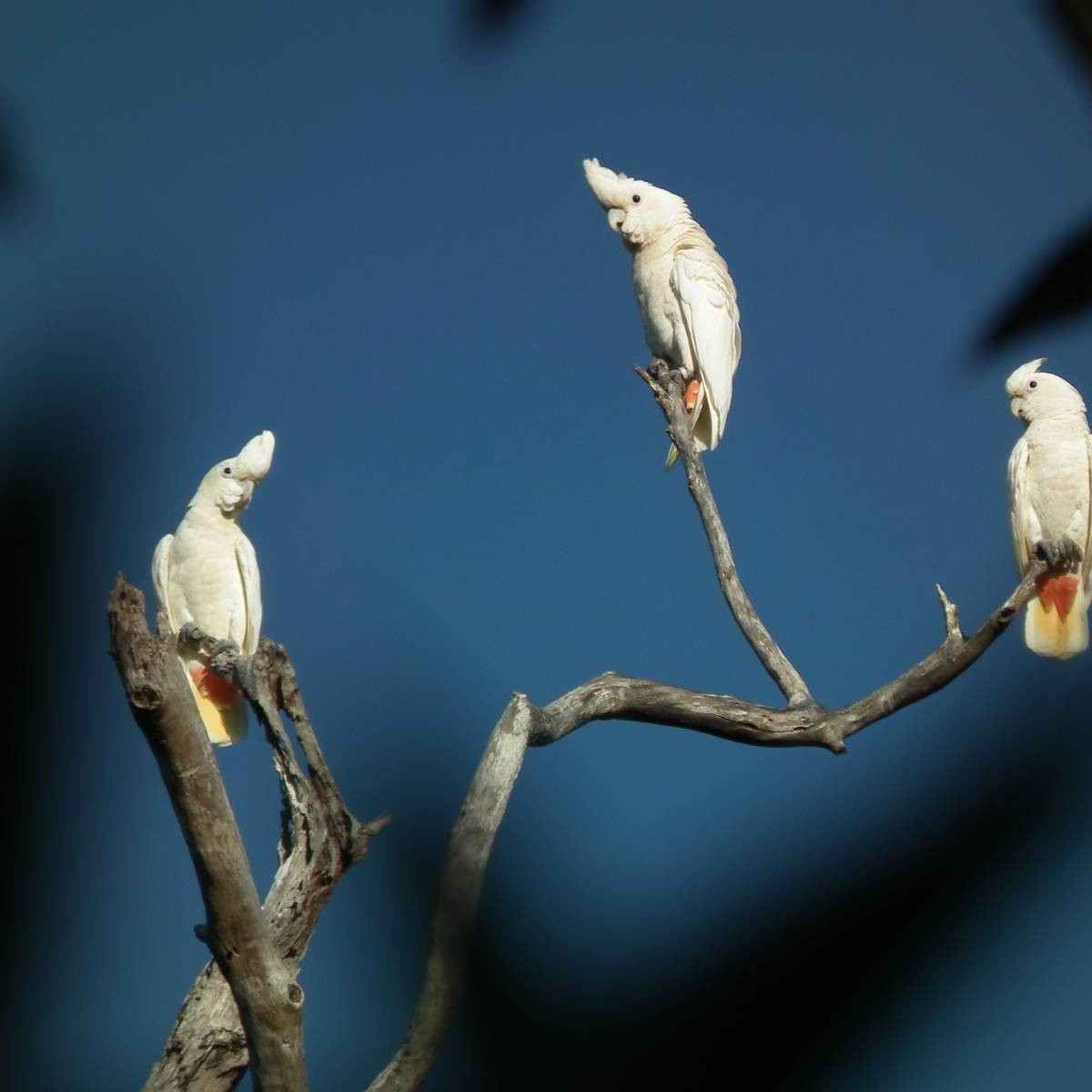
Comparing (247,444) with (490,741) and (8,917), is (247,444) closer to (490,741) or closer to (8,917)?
(490,741)

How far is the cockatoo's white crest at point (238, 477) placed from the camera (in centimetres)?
447

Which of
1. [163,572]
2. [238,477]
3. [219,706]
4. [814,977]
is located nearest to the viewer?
[814,977]

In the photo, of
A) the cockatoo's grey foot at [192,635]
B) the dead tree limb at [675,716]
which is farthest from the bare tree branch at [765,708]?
the cockatoo's grey foot at [192,635]

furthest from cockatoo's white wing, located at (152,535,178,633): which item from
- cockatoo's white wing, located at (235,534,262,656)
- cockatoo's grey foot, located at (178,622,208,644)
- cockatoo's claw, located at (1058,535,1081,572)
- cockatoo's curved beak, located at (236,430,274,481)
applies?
cockatoo's claw, located at (1058,535,1081,572)

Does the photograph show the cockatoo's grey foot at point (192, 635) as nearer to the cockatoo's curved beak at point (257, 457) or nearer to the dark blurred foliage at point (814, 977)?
the cockatoo's curved beak at point (257, 457)

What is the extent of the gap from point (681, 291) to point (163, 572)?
7.16ft

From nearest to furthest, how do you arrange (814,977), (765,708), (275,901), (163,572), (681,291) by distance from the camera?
1. (814,977)
2. (275,901)
3. (765,708)
4. (163,572)
5. (681,291)

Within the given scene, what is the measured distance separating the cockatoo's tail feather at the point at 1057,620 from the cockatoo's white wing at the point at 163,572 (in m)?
2.99

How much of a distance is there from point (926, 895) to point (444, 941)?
0.87 meters

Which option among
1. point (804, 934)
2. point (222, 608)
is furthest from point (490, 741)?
point (222, 608)

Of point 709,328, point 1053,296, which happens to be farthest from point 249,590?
point 1053,296

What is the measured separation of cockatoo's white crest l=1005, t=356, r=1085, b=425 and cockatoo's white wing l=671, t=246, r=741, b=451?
1.01 m

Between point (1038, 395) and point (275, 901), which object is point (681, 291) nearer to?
point (1038, 395)

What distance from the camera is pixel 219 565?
15.0 feet
